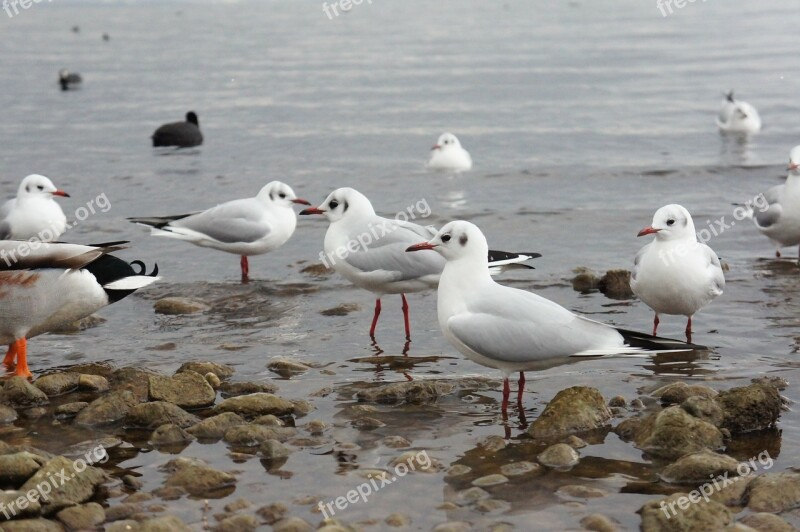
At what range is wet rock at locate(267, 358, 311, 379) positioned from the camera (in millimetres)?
9016

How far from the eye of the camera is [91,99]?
36.3m

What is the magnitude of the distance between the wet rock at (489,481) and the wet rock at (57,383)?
11.8 ft

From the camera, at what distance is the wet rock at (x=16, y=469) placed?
631cm

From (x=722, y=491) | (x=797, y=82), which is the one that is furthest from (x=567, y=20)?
(x=722, y=491)

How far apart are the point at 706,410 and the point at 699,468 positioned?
2.93ft

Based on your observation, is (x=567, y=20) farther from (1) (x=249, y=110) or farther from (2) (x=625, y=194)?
(2) (x=625, y=194)

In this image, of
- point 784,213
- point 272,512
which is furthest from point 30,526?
point 784,213

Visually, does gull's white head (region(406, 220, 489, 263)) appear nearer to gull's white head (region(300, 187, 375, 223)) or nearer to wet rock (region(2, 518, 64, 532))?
gull's white head (region(300, 187, 375, 223))

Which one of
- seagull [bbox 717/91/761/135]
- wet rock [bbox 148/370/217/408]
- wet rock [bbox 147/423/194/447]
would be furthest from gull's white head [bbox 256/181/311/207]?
seagull [bbox 717/91/761/135]

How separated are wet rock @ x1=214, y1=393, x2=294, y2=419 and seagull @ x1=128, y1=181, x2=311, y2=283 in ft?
18.1

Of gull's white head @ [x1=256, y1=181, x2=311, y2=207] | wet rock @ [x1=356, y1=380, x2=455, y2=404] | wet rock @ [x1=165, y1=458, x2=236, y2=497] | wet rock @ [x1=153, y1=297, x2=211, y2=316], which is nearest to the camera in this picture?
wet rock @ [x1=165, y1=458, x2=236, y2=497]

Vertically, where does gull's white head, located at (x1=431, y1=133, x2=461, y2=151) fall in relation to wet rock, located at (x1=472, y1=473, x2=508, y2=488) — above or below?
above

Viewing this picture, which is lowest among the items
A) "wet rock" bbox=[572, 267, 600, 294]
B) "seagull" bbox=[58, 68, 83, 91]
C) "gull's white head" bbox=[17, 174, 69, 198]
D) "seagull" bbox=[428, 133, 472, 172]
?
"wet rock" bbox=[572, 267, 600, 294]

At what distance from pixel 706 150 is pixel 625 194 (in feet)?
18.7
